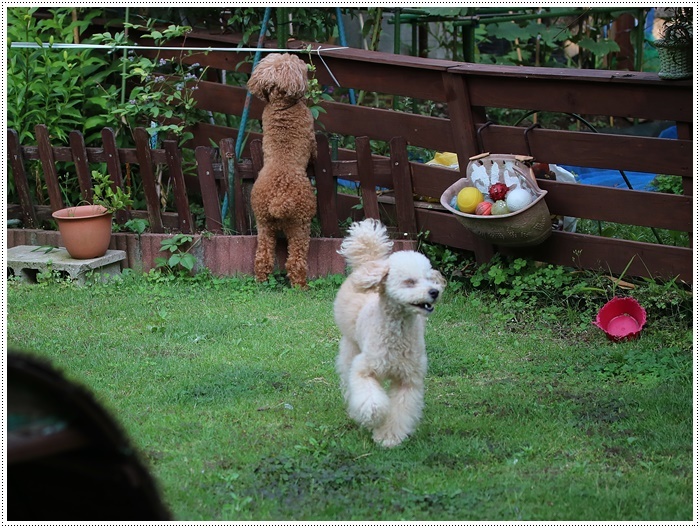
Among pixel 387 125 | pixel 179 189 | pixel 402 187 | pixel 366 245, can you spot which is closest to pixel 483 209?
pixel 402 187

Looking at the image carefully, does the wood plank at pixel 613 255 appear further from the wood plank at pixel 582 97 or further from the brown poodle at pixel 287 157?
the brown poodle at pixel 287 157

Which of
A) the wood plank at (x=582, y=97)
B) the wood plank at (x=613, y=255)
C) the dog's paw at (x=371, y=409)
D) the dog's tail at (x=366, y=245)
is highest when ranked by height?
the wood plank at (x=582, y=97)

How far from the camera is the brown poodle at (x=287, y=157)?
633 cm

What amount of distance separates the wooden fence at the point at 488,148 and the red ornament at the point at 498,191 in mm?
352

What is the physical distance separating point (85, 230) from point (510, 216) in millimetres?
3282

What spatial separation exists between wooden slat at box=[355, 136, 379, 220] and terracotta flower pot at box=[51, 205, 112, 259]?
2008 mm

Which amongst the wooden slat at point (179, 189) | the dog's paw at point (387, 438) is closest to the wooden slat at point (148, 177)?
the wooden slat at point (179, 189)

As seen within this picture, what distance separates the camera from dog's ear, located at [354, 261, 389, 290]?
4.00 metres

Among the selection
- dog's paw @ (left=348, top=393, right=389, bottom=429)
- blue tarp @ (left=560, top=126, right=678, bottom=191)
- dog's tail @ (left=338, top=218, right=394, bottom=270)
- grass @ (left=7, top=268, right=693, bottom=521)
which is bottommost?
grass @ (left=7, top=268, right=693, bottom=521)

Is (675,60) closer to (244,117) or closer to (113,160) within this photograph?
(244,117)

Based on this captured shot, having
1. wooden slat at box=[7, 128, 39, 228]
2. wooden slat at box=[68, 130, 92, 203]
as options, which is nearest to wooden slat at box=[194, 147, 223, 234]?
wooden slat at box=[68, 130, 92, 203]

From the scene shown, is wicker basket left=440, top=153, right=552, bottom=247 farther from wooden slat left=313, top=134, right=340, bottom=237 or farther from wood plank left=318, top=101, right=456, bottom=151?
wooden slat left=313, top=134, right=340, bottom=237

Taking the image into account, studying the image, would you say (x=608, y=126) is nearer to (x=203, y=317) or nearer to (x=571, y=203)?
(x=571, y=203)

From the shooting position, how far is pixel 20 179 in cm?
738
